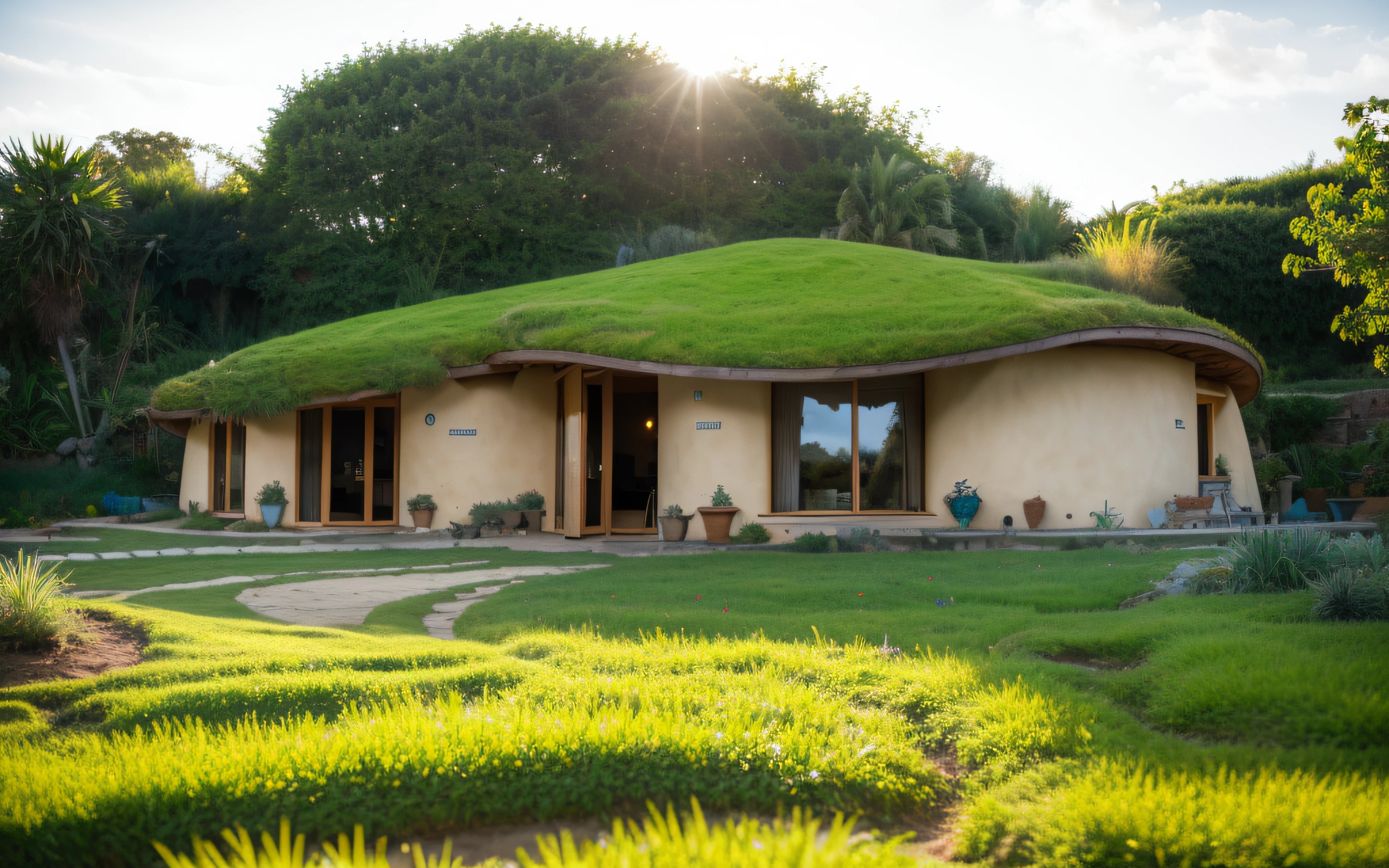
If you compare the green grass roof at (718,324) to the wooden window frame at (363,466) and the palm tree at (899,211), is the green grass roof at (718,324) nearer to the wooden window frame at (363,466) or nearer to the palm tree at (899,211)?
the wooden window frame at (363,466)

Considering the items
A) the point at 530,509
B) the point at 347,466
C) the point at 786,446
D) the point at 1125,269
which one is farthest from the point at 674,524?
the point at 1125,269

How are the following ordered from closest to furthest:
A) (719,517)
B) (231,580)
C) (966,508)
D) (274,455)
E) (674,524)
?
(231,580) < (966,508) < (719,517) < (674,524) < (274,455)

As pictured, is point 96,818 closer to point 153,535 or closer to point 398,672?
point 398,672

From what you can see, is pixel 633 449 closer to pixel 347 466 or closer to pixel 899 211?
pixel 347 466

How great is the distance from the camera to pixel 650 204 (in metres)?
33.6

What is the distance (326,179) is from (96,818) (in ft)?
105

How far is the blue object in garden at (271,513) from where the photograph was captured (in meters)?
16.2

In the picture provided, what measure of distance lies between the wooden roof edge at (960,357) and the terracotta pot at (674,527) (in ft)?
7.21

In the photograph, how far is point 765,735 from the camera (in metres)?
3.36

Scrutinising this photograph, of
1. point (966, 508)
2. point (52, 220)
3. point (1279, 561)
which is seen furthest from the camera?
point (52, 220)

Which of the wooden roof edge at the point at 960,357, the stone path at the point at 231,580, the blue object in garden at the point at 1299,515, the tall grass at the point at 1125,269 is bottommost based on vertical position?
the stone path at the point at 231,580

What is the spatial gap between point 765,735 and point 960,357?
993 centimetres

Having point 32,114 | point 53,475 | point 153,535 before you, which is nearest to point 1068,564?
point 32,114

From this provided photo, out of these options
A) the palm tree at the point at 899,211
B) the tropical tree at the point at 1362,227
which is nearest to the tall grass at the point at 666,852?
the tropical tree at the point at 1362,227
